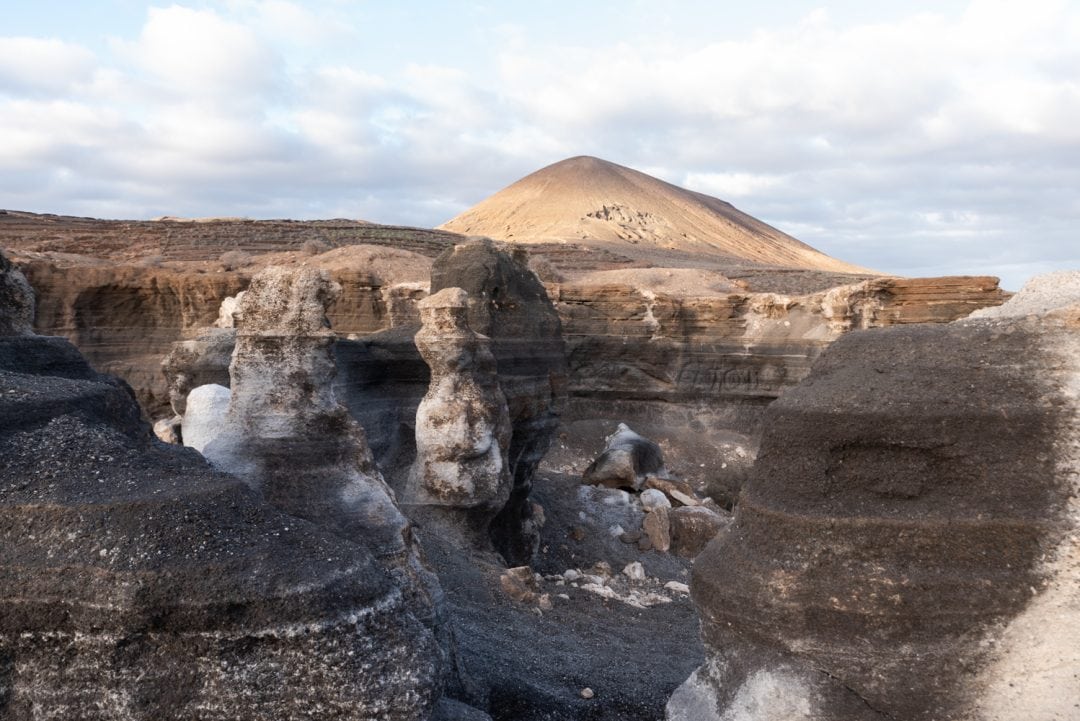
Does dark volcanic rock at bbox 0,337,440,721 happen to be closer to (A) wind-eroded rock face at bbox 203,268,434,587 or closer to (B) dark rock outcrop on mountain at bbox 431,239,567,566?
(A) wind-eroded rock face at bbox 203,268,434,587

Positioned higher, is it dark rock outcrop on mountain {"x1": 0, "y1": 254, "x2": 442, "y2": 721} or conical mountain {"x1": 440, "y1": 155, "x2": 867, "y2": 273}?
conical mountain {"x1": 440, "y1": 155, "x2": 867, "y2": 273}

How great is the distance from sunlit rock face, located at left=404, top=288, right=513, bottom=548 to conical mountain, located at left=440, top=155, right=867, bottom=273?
35.0 m

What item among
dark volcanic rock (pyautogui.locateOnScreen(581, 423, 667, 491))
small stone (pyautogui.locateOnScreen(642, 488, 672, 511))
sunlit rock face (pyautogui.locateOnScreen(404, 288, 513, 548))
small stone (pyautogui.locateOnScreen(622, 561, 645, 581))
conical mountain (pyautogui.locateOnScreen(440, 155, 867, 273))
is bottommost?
small stone (pyautogui.locateOnScreen(622, 561, 645, 581))

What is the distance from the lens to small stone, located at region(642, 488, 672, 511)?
36.3 ft

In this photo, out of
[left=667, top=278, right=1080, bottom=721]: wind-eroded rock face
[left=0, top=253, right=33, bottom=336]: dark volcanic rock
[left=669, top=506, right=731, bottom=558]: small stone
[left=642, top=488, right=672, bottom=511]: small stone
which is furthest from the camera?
[left=642, top=488, right=672, bottom=511]: small stone

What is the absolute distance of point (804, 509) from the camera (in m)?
3.30

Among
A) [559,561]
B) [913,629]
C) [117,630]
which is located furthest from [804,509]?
[559,561]

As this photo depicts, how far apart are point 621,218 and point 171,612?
159ft

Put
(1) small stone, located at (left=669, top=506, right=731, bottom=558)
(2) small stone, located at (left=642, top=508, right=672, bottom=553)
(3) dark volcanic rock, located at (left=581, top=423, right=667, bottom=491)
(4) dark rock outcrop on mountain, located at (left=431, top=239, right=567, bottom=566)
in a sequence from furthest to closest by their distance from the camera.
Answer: (3) dark volcanic rock, located at (left=581, top=423, right=667, bottom=491) → (1) small stone, located at (left=669, top=506, right=731, bottom=558) → (2) small stone, located at (left=642, top=508, right=672, bottom=553) → (4) dark rock outcrop on mountain, located at (left=431, top=239, right=567, bottom=566)

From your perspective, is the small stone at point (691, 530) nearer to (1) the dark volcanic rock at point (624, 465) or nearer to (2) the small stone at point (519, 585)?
(1) the dark volcanic rock at point (624, 465)

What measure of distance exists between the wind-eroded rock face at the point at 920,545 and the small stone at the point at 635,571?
5.35 metres

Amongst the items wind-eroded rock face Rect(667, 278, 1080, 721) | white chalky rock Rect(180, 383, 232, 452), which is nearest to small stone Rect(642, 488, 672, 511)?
white chalky rock Rect(180, 383, 232, 452)

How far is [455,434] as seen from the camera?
802 centimetres

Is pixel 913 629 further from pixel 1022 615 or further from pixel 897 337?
pixel 897 337
